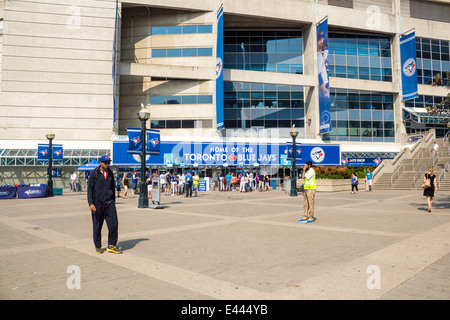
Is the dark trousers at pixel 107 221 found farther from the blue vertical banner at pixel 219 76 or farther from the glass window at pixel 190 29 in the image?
the glass window at pixel 190 29

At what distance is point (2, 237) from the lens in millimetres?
7723

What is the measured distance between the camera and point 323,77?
37.2 metres

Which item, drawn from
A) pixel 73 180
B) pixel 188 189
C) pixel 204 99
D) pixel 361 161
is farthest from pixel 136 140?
pixel 361 161

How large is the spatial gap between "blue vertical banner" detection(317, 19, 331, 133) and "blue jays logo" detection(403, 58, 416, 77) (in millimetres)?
12950

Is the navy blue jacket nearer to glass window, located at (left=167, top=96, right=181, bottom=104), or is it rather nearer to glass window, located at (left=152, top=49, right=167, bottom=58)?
glass window, located at (left=167, top=96, right=181, bottom=104)

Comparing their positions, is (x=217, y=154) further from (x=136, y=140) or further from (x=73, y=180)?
(x=136, y=140)

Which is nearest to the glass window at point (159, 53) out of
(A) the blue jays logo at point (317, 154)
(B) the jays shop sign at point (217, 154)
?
(B) the jays shop sign at point (217, 154)

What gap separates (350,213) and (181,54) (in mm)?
29497

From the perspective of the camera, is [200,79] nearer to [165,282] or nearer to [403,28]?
[403,28]

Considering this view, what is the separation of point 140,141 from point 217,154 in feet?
56.3

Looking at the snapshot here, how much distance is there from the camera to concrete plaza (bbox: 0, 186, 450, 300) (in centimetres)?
407

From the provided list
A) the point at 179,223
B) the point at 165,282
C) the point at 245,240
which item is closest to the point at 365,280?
the point at 165,282

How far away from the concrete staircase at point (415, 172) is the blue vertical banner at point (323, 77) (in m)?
9.52

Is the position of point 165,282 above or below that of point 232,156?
below
